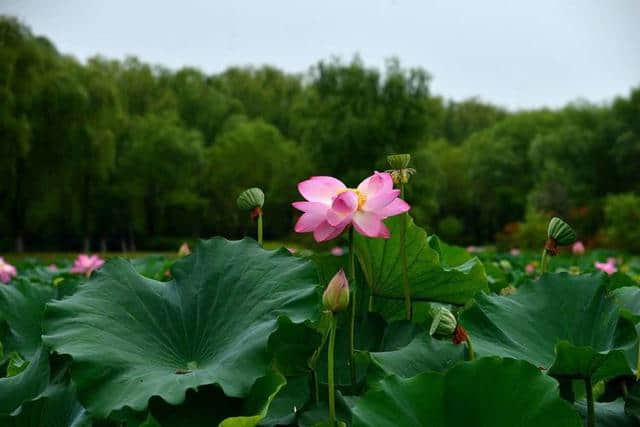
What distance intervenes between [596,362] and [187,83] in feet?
124

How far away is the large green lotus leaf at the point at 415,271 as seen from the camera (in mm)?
979

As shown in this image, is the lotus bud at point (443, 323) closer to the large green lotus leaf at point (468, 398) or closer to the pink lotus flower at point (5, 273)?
the large green lotus leaf at point (468, 398)

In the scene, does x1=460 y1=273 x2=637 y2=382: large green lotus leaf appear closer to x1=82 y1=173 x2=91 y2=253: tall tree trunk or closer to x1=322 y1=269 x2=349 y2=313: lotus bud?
x1=322 y1=269 x2=349 y2=313: lotus bud

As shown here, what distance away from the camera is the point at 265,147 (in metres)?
32.3

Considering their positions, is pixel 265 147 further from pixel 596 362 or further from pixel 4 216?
pixel 596 362

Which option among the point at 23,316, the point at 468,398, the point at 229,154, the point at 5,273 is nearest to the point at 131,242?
the point at 229,154

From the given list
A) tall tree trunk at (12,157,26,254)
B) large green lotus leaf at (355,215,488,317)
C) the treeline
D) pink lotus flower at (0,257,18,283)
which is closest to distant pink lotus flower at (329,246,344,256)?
large green lotus leaf at (355,215,488,317)

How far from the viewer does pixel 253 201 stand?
3.51 ft

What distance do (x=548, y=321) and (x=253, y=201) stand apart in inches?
17.9

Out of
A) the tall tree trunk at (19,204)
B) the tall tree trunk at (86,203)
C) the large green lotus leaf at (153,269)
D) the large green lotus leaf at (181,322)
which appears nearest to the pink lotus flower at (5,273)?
the large green lotus leaf at (153,269)

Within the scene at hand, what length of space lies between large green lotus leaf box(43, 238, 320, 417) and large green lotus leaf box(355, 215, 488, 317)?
0.55ft

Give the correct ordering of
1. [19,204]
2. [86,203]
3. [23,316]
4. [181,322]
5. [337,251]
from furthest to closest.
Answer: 1. [86,203]
2. [19,204]
3. [337,251]
4. [23,316]
5. [181,322]

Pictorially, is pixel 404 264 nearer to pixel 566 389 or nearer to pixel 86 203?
pixel 566 389

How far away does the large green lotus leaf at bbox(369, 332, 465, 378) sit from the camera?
30.2 inches
